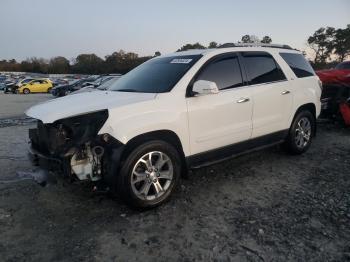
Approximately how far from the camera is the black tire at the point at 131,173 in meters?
3.84

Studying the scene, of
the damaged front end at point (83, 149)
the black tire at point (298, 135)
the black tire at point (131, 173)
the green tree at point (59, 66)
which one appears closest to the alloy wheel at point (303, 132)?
the black tire at point (298, 135)

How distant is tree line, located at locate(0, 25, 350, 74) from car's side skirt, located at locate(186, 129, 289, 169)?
17.7 m

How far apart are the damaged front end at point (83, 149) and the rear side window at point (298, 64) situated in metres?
3.57

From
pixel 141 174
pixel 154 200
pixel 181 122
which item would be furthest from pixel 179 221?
pixel 181 122

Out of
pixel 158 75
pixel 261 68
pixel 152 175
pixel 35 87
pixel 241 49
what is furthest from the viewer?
pixel 35 87

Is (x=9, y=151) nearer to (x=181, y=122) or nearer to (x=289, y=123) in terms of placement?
(x=181, y=122)

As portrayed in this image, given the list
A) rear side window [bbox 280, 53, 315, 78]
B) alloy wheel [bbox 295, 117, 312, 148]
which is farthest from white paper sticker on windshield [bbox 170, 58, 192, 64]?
alloy wheel [bbox 295, 117, 312, 148]

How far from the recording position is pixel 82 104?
415 cm

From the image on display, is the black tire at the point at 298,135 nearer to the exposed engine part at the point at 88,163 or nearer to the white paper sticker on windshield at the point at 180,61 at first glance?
the white paper sticker on windshield at the point at 180,61

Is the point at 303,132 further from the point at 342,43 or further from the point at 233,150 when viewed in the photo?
the point at 342,43

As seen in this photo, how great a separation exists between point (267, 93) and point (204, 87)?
148 centimetres

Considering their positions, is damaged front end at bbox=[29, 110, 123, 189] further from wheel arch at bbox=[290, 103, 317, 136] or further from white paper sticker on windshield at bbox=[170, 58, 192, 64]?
wheel arch at bbox=[290, 103, 317, 136]

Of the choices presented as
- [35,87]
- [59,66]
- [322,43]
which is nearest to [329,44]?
[322,43]

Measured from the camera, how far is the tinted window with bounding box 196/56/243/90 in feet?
15.4
